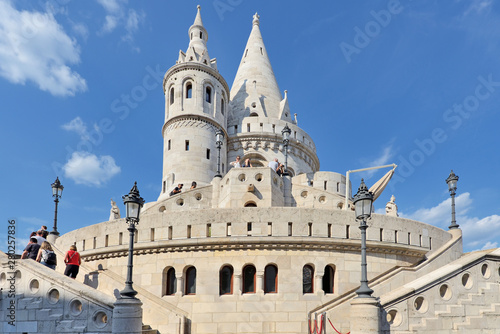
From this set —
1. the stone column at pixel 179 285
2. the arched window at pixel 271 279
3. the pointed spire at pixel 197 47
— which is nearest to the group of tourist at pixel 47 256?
the stone column at pixel 179 285

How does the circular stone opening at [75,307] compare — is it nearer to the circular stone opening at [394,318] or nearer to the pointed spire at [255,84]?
the circular stone opening at [394,318]

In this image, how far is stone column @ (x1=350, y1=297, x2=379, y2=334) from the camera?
903 centimetres

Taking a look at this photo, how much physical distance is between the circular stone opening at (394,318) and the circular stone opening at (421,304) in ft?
2.01

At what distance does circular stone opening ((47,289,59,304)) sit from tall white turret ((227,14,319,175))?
22.0 meters

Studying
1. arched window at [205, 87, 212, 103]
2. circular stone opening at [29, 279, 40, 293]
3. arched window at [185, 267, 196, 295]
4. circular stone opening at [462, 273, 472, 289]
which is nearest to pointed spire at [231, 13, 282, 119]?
arched window at [205, 87, 212, 103]

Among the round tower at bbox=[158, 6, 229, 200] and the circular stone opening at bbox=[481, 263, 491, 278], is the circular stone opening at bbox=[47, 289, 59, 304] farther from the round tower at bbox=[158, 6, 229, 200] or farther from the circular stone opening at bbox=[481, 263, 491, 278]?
the round tower at bbox=[158, 6, 229, 200]

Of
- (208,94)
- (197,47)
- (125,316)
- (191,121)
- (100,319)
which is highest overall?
(197,47)

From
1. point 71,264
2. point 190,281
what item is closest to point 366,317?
point 190,281

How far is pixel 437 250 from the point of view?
532 inches

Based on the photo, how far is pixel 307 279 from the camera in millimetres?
12250

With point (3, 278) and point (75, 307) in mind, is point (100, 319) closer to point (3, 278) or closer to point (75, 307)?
point (75, 307)

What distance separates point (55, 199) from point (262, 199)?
8.57 meters

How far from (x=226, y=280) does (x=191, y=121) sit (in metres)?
17.5

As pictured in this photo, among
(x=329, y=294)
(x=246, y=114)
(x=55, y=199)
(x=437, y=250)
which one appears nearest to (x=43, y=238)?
(x=55, y=199)
